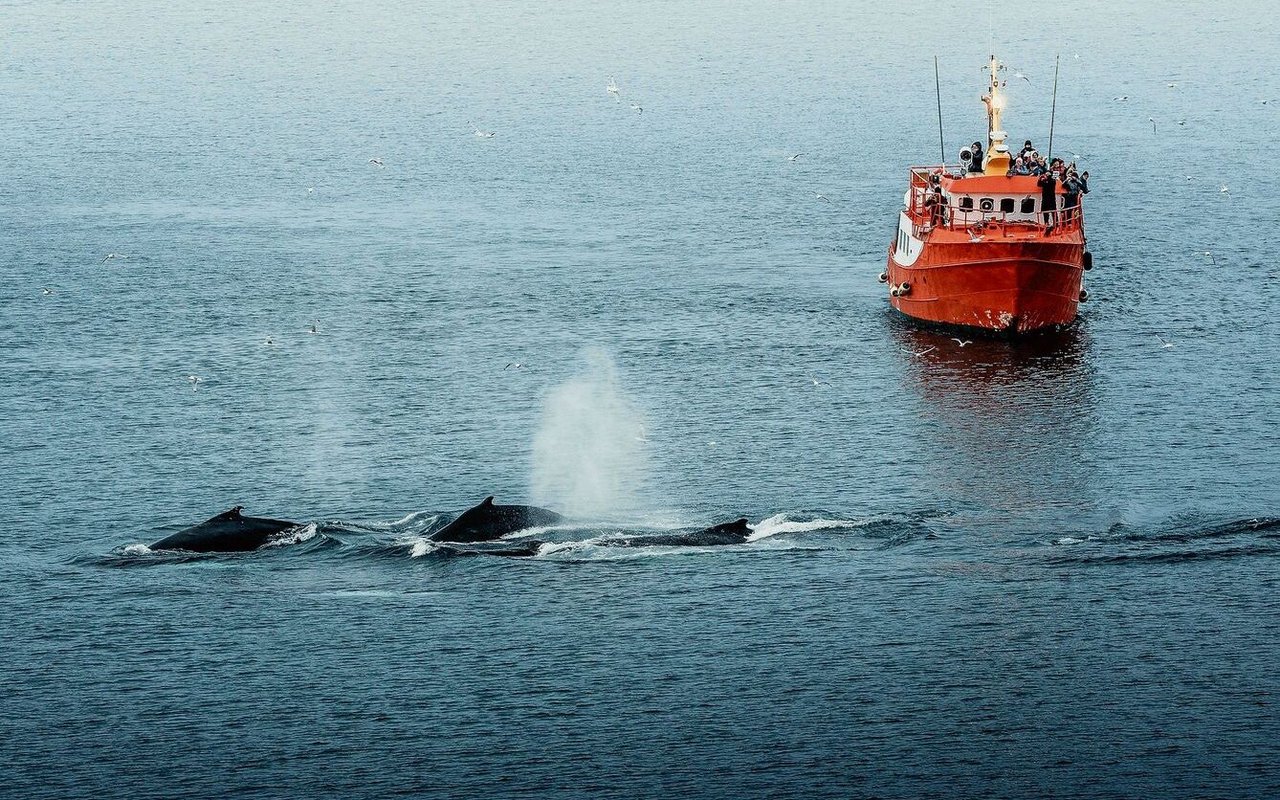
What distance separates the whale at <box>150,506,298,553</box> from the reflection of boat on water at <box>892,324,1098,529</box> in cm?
3453

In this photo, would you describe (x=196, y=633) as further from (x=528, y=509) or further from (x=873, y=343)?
(x=873, y=343)

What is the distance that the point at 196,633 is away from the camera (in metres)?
71.7

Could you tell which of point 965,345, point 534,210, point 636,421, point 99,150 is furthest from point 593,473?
point 99,150

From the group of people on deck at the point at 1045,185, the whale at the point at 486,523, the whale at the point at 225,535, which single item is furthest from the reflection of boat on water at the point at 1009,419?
the whale at the point at 225,535

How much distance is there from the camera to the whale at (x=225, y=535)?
3108 inches

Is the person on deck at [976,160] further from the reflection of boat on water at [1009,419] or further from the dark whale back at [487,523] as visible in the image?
the dark whale back at [487,523]

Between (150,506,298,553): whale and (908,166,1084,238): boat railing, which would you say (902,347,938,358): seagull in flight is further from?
(150,506,298,553): whale

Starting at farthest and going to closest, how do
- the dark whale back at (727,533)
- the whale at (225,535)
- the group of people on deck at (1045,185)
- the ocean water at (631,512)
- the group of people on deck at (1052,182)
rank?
the group of people on deck at (1045,185), the group of people on deck at (1052,182), the dark whale back at (727,533), the whale at (225,535), the ocean water at (631,512)

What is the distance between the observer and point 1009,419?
336ft

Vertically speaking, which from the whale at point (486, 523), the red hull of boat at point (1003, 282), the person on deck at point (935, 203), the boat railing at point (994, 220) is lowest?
the whale at point (486, 523)

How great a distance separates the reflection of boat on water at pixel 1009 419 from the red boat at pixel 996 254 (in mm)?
2159

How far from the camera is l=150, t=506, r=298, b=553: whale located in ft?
259

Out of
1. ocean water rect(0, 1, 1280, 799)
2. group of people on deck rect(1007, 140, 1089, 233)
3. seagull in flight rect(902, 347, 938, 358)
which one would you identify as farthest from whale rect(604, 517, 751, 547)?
group of people on deck rect(1007, 140, 1089, 233)

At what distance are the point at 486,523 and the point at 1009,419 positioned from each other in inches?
1451
